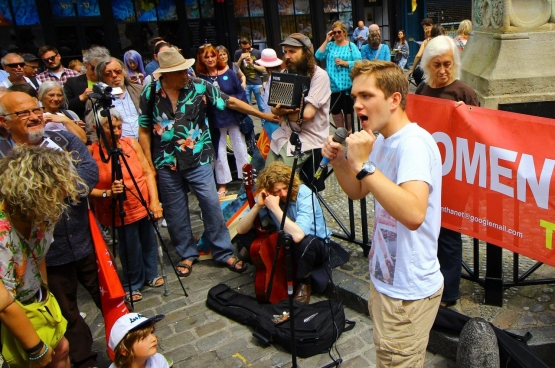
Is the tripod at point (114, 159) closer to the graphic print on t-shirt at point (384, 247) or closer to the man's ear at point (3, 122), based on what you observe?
the man's ear at point (3, 122)

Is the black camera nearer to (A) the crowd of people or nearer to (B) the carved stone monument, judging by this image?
(A) the crowd of people

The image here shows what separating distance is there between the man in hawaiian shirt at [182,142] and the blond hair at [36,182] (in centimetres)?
158

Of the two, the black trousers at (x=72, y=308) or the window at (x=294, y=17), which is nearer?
the black trousers at (x=72, y=308)

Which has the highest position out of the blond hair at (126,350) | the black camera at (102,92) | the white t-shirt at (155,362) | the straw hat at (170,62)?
the straw hat at (170,62)

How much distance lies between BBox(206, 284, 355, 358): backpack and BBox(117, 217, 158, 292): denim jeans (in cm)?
76

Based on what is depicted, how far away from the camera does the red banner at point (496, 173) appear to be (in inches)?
106

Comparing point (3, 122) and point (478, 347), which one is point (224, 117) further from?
point (478, 347)

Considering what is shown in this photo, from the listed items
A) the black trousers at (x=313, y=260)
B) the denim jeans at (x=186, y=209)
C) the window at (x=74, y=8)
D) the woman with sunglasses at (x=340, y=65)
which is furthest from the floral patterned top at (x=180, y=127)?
the window at (x=74, y=8)

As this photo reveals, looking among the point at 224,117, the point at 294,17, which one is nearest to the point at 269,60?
the point at 224,117

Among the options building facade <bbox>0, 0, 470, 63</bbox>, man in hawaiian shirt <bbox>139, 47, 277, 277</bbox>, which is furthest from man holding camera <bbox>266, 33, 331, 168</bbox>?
building facade <bbox>0, 0, 470, 63</bbox>

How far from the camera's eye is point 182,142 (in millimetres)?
4180

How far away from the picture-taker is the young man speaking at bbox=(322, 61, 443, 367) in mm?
1927

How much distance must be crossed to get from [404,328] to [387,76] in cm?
105

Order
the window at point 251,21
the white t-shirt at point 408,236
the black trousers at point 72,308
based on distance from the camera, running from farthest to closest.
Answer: the window at point 251,21
the black trousers at point 72,308
the white t-shirt at point 408,236
